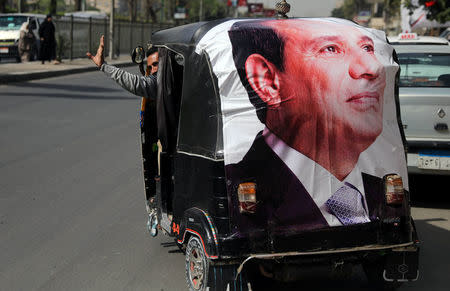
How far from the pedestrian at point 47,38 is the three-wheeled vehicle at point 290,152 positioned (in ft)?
80.9

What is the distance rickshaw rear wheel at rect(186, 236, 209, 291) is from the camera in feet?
15.3

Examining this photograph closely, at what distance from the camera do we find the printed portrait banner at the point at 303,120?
4512 millimetres

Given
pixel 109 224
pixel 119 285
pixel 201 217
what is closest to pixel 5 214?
pixel 109 224

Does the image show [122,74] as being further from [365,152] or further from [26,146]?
[26,146]

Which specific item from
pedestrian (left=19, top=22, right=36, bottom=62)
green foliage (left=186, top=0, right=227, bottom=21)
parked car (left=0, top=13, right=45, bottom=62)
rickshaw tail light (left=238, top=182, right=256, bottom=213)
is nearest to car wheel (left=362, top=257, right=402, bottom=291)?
rickshaw tail light (left=238, top=182, right=256, bottom=213)

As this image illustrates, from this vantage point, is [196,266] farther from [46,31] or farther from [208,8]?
[208,8]

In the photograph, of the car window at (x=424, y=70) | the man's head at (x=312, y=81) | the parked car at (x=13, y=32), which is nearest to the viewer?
the man's head at (x=312, y=81)

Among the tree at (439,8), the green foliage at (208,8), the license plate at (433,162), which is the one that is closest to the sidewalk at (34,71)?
the tree at (439,8)

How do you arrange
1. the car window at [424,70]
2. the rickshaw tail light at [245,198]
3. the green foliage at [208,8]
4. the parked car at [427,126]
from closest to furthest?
the rickshaw tail light at [245,198] < the parked car at [427,126] < the car window at [424,70] < the green foliage at [208,8]

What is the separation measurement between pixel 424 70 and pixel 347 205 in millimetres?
4438

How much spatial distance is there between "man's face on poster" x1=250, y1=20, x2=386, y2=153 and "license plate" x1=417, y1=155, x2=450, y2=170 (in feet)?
10.2

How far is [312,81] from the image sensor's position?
4.64 m

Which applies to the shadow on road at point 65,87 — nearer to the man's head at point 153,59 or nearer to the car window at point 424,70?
the car window at point 424,70

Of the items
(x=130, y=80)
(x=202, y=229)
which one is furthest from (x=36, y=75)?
(x=202, y=229)
